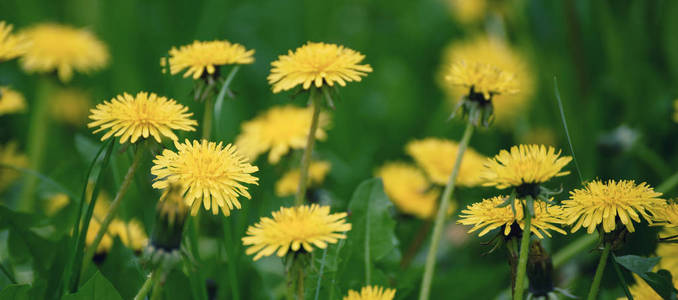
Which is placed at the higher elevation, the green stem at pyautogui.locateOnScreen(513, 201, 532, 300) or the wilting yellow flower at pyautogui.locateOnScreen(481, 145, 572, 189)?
the wilting yellow flower at pyautogui.locateOnScreen(481, 145, 572, 189)

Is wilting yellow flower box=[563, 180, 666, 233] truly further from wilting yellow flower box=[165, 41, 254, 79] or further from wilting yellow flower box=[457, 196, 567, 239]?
wilting yellow flower box=[165, 41, 254, 79]

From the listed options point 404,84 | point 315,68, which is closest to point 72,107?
point 404,84

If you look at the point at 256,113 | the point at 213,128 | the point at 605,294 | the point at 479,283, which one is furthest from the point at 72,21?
the point at 605,294

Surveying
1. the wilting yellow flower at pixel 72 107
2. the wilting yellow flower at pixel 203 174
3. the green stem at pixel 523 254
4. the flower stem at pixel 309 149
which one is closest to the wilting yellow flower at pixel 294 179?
the flower stem at pixel 309 149

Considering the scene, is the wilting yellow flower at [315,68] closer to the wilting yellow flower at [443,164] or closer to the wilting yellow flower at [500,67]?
the wilting yellow flower at [443,164]

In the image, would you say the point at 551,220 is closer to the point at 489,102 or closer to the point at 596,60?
the point at 489,102

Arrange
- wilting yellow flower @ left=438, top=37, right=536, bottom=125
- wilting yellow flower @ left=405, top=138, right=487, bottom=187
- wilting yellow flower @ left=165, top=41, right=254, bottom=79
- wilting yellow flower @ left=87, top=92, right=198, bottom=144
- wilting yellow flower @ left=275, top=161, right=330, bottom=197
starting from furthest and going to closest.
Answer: wilting yellow flower @ left=438, top=37, right=536, bottom=125 < wilting yellow flower @ left=275, top=161, right=330, bottom=197 < wilting yellow flower @ left=405, top=138, right=487, bottom=187 < wilting yellow flower @ left=165, top=41, right=254, bottom=79 < wilting yellow flower @ left=87, top=92, right=198, bottom=144

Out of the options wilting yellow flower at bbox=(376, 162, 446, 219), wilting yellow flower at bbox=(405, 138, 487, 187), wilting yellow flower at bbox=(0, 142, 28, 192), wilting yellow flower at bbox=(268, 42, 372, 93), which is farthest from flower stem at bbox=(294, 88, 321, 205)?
wilting yellow flower at bbox=(0, 142, 28, 192)
